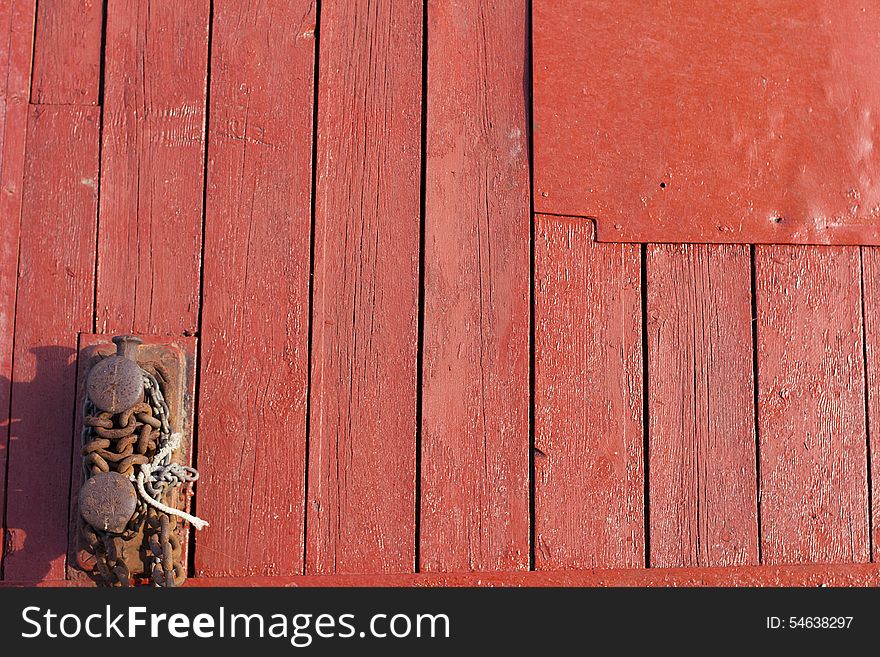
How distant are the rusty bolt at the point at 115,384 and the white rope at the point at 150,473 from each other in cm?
14

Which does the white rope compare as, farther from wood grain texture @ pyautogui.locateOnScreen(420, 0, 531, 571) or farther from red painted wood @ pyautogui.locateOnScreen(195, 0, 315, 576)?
wood grain texture @ pyautogui.locateOnScreen(420, 0, 531, 571)

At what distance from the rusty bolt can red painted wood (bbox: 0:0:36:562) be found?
0.34m

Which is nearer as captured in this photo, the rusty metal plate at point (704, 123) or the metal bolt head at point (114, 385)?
the metal bolt head at point (114, 385)

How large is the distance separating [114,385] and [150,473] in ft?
0.71

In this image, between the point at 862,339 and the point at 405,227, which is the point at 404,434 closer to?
the point at 405,227

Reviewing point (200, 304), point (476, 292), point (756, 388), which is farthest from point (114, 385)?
point (756, 388)

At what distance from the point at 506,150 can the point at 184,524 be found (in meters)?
1.21

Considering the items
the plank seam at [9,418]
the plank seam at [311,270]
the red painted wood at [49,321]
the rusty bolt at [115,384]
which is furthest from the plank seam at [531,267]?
the plank seam at [9,418]

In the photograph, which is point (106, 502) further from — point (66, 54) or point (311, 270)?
point (66, 54)

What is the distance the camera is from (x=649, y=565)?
2096 millimetres

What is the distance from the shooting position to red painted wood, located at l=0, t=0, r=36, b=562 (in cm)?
205

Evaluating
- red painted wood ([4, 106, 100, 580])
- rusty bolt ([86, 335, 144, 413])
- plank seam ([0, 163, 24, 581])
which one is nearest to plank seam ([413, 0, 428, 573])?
rusty bolt ([86, 335, 144, 413])

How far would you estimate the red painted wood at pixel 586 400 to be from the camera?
2094mm

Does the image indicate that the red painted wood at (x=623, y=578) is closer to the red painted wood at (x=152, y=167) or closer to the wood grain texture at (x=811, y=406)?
the wood grain texture at (x=811, y=406)
